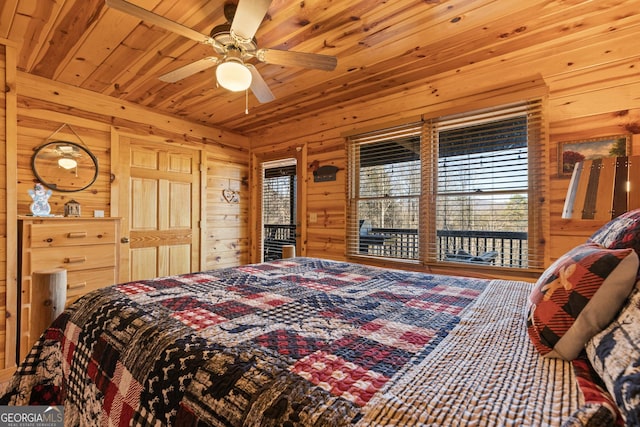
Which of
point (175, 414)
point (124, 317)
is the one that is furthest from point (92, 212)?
point (175, 414)

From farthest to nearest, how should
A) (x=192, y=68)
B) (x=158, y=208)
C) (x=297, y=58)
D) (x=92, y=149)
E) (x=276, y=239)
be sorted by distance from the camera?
(x=276, y=239) < (x=158, y=208) < (x=92, y=149) < (x=192, y=68) < (x=297, y=58)

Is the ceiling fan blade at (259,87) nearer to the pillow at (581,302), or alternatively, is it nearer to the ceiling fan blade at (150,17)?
the ceiling fan blade at (150,17)

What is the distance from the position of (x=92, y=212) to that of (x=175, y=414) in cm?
330

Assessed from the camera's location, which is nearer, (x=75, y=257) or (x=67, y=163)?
(x=75, y=257)

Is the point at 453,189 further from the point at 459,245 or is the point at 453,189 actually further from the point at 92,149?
the point at 92,149

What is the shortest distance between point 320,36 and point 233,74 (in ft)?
2.86

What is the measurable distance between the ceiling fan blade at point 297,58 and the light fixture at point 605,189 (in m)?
1.62

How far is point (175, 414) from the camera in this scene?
0.79 metres

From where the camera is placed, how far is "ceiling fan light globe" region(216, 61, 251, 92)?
1.82m

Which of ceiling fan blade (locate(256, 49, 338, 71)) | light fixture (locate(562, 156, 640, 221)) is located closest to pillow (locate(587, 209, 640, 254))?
light fixture (locate(562, 156, 640, 221))

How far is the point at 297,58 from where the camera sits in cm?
198

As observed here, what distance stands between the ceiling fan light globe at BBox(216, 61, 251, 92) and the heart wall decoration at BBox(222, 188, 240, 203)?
282 centimetres

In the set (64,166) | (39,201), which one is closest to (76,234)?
(39,201)

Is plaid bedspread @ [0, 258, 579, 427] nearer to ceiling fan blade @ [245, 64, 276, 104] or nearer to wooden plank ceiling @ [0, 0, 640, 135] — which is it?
ceiling fan blade @ [245, 64, 276, 104]
